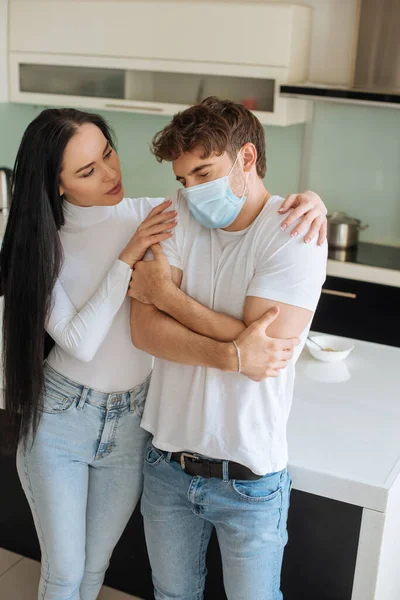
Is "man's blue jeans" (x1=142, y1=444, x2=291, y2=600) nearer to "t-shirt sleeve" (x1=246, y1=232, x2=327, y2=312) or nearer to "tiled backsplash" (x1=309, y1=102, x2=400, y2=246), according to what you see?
"t-shirt sleeve" (x1=246, y1=232, x2=327, y2=312)

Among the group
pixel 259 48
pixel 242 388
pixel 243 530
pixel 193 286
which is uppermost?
pixel 259 48

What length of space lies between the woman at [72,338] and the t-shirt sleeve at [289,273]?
25cm

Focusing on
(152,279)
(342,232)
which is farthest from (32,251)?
(342,232)

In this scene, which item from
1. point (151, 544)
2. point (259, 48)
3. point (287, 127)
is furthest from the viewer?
point (287, 127)

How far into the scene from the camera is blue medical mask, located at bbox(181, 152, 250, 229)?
1.56 meters

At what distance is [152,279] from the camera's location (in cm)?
164

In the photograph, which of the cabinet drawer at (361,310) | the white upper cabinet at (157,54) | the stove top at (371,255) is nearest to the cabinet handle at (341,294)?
the cabinet drawer at (361,310)

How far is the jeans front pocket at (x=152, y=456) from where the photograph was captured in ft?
5.57

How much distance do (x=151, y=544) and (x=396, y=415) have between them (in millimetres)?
690

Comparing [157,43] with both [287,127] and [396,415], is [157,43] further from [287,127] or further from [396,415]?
[396,415]

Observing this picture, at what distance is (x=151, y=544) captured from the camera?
5.69ft

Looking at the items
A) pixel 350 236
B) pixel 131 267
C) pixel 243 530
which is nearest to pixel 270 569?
pixel 243 530

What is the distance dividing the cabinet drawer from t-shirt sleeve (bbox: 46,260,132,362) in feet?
6.95

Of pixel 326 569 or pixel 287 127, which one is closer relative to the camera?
pixel 326 569
